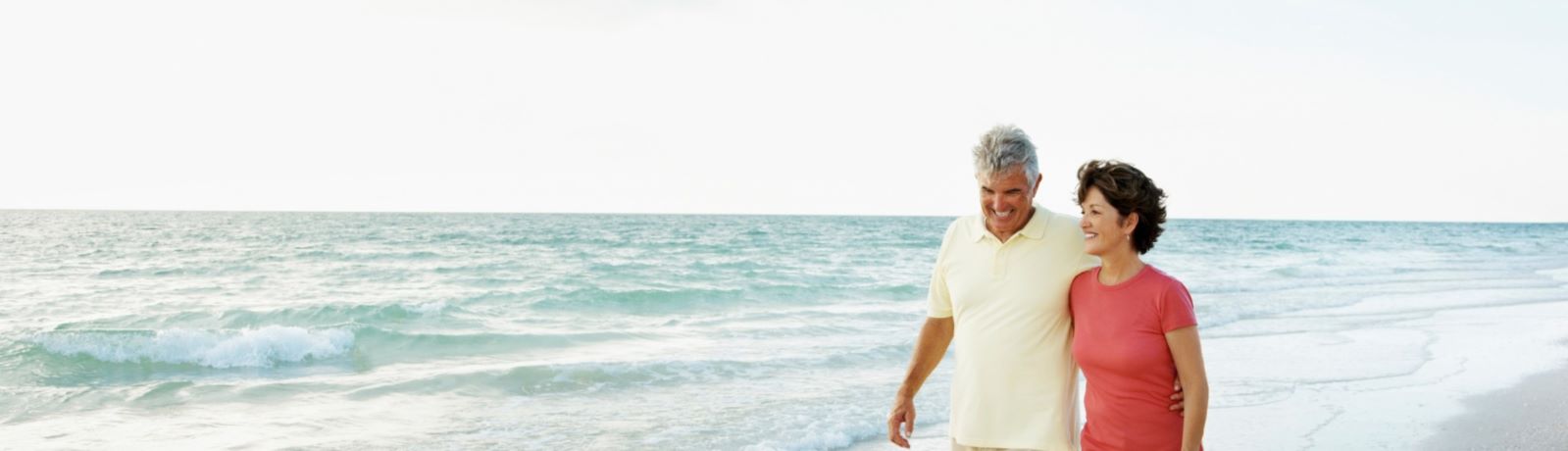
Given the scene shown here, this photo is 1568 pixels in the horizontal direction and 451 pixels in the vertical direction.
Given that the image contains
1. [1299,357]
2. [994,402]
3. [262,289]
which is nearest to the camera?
[994,402]

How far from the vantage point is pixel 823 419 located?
281 inches

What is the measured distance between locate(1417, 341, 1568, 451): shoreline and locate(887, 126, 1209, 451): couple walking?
4662 millimetres

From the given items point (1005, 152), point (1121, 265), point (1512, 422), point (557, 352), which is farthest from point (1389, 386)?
point (557, 352)

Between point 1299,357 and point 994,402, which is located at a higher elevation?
point 994,402

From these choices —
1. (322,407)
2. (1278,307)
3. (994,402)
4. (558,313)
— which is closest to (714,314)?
(558,313)

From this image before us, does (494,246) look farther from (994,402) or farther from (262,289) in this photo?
(994,402)

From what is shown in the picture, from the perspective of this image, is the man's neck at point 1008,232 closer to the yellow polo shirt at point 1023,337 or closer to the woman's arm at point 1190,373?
the yellow polo shirt at point 1023,337

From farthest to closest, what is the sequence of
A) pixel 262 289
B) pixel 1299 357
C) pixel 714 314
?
pixel 262 289, pixel 714 314, pixel 1299 357

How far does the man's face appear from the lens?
286 centimetres

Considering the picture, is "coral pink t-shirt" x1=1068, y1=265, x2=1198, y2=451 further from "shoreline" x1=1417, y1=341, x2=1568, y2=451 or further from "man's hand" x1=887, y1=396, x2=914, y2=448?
"shoreline" x1=1417, y1=341, x2=1568, y2=451

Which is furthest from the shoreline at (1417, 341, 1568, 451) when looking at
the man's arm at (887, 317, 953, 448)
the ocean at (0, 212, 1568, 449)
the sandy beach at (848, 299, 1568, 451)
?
the man's arm at (887, 317, 953, 448)

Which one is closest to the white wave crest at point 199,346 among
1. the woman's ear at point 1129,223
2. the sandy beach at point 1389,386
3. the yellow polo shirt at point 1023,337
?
the sandy beach at point 1389,386

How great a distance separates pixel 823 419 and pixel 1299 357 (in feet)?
18.3

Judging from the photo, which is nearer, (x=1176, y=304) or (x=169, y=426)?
(x=1176, y=304)
